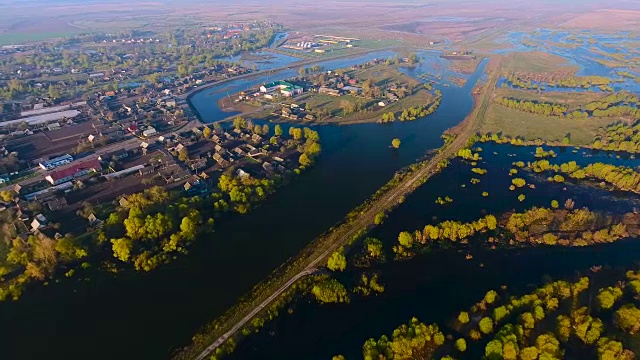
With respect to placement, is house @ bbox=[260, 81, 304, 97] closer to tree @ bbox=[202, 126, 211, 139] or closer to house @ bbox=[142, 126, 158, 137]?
tree @ bbox=[202, 126, 211, 139]

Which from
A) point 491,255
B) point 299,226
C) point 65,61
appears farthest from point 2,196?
point 65,61

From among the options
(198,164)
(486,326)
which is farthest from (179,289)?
(486,326)

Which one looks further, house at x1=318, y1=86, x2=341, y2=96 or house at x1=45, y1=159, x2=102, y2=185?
house at x1=318, y1=86, x2=341, y2=96

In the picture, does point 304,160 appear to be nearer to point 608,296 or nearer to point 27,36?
point 608,296

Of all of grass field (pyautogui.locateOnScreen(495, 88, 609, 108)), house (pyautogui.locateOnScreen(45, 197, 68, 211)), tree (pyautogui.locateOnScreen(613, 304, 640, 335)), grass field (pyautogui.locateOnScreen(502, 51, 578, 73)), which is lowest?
tree (pyautogui.locateOnScreen(613, 304, 640, 335))

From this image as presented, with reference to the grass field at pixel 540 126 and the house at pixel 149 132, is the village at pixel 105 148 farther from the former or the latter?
the grass field at pixel 540 126

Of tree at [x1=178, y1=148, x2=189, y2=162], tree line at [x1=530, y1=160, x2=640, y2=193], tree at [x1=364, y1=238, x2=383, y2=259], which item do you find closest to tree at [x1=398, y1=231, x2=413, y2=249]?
tree at [x1=364, y1=238, x2=383, y2=259]
